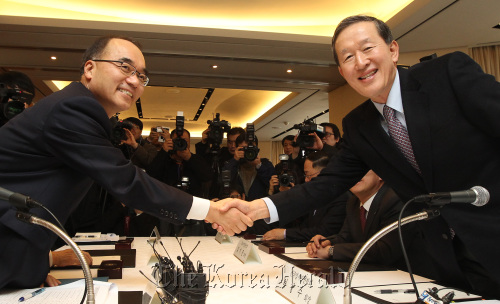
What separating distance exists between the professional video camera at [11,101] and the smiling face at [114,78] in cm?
71

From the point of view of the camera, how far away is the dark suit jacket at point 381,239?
1762 mm

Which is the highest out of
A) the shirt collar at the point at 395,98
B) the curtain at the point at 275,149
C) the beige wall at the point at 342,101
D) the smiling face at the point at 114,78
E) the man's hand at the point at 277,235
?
the curtain at the point at 275,149

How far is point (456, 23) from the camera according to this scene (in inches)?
142

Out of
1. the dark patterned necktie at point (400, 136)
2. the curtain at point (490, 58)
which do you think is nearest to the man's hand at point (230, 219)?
the dark patterned necktie at point (400, 136)

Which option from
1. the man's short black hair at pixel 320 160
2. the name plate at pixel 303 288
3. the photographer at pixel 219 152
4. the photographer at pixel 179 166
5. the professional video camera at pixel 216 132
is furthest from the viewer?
the photographer at pixel 219 152

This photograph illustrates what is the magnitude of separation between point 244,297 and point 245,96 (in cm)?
631

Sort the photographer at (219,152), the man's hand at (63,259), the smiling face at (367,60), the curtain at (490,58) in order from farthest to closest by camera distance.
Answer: the curtain at (490,58) < the photographer at (219,152) < the man's hand at (63,259) < the smiling face at (367,60)

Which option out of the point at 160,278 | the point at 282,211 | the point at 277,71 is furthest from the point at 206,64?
the point at 160,278

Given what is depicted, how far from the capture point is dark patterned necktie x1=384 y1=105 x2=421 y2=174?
4.44 feet

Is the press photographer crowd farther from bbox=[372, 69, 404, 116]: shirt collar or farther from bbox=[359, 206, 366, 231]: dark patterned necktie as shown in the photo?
bbox=[359, 206, 366, 231]: dark patterned necktie

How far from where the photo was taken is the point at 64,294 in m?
1.09

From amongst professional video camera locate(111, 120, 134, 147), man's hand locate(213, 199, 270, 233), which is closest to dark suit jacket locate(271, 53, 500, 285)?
man's hand locate(213, 199, 270, 233)

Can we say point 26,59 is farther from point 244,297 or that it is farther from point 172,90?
point 244,297

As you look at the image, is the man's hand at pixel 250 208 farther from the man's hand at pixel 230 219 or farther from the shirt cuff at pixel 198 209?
the shirt cuff at pixel 198 209
